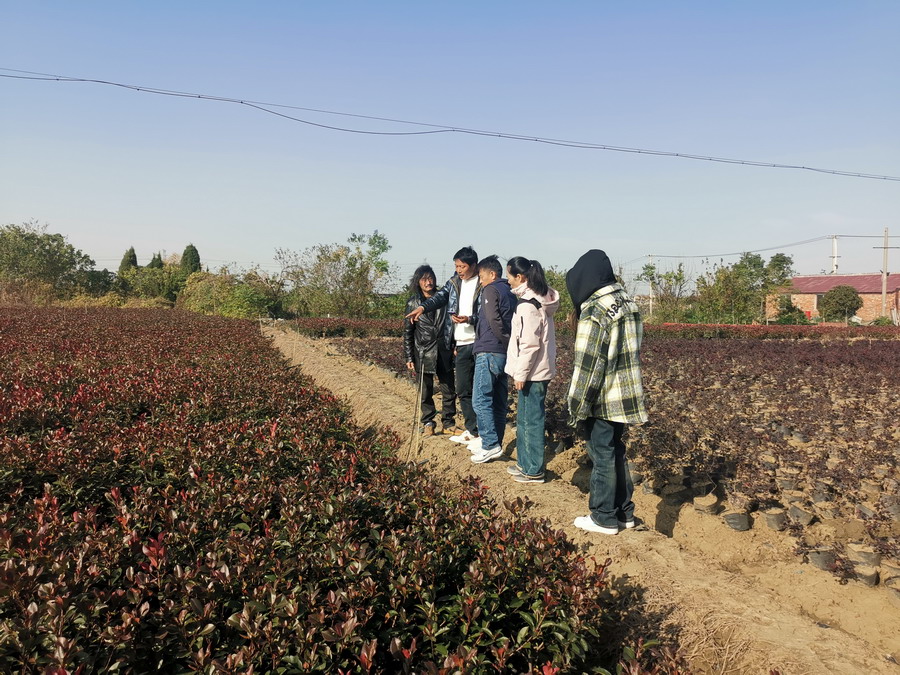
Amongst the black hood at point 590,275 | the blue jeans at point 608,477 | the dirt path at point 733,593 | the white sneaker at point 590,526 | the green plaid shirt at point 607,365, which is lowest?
the dirt path at point 733,593

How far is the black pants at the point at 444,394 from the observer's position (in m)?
5.45

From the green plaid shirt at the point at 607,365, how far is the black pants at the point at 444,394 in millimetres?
2319

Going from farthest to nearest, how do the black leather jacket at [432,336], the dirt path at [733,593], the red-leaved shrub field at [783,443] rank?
the black leather jacket at [432,336] → the red-leaved shrub field at [783,443] → the dirt path at [733,593]

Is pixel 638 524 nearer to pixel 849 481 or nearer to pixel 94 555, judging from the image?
pixel 849 481

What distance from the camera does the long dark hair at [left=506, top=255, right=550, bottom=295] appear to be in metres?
3.93

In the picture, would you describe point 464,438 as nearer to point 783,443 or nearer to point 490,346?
point 490,346

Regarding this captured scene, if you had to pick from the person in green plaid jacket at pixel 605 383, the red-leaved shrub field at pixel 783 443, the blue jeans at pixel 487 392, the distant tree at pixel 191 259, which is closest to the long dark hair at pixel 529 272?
the person in green plaid jacket at pixel 605 383

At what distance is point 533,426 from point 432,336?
1.67 m

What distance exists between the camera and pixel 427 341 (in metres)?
5.35

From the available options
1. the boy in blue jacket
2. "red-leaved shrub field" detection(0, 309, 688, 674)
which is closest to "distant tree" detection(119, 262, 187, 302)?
the boy in blue jacket

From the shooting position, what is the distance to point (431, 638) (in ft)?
5.97

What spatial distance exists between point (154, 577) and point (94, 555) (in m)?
0.32

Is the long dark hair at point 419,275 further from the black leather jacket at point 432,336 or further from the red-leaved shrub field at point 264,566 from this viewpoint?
the red-leaved shrub field at point 264,566

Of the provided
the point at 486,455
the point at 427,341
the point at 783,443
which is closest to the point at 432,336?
the point at 427,341
